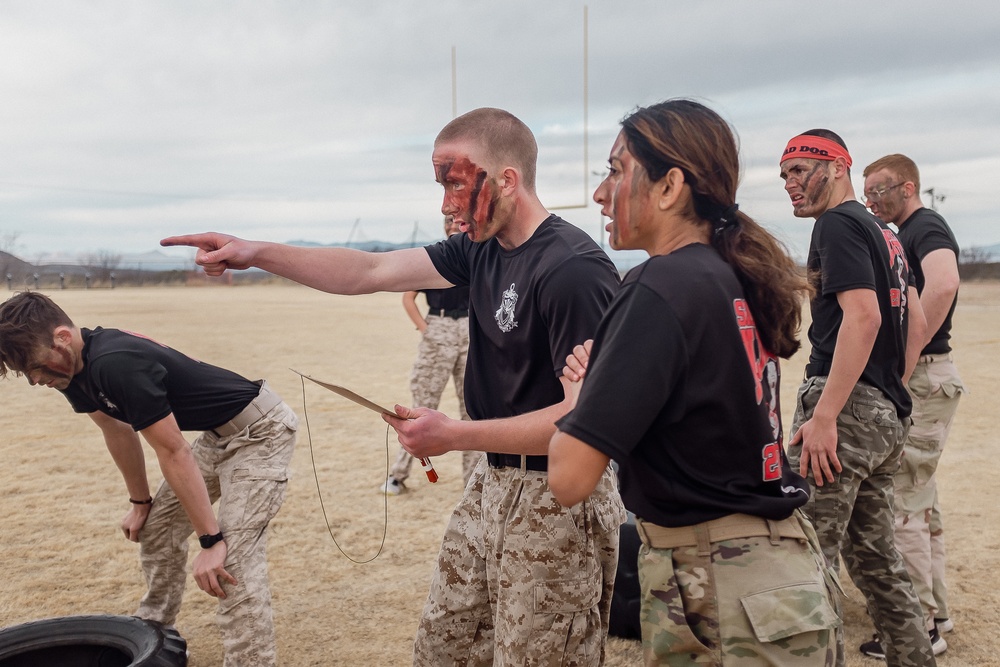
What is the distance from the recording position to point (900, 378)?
3834mm

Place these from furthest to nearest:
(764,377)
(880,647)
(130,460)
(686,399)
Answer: (880,647)
(130,460)
(764,377)
(686,399)

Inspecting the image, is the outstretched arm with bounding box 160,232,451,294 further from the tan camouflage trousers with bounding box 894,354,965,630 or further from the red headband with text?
the tan camouflage trousers with bounding box 894,354,965,630

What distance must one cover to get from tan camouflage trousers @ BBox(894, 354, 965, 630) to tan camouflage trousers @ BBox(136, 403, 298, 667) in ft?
10.6

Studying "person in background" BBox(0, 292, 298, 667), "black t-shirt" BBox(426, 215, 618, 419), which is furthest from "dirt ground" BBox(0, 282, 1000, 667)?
"black t-shirt" BBox(426, 215, 618, 419)

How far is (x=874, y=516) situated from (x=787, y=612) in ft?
6.60

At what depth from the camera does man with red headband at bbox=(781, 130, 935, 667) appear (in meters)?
3.57

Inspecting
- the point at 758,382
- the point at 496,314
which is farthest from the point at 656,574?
the point at 496,314

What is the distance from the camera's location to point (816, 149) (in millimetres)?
3939

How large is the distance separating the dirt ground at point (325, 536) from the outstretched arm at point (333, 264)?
1.99 metres

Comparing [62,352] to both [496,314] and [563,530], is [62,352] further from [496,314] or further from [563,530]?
[563,530]

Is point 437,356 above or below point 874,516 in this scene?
above

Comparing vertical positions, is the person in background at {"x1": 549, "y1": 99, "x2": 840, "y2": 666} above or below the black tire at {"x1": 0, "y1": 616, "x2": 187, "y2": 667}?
above

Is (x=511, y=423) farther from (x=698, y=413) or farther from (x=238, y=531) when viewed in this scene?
(x=238, y=531)

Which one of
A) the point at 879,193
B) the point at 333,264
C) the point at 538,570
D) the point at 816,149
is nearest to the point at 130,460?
the point at 333,264
